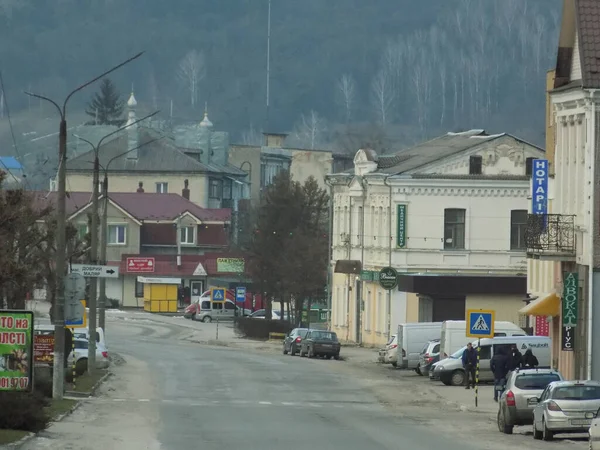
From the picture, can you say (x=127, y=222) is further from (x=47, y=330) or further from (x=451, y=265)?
(x=47, y=330)

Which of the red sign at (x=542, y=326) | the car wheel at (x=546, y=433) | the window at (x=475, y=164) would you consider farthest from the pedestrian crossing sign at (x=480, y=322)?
the window at (x=475, y=164)

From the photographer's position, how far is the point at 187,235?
123562 millimetres

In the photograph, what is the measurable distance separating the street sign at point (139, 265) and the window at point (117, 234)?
716 cm

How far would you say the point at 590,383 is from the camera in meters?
31.5

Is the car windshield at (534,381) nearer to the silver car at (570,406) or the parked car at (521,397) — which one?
the parked car at (521,397)

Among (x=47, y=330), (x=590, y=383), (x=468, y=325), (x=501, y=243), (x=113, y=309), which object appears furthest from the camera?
(x=113, y=309)

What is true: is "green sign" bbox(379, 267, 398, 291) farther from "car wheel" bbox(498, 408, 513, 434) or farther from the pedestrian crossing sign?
"car wheel" bbox(498, 408, 513, 434)

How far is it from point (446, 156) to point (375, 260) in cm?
644

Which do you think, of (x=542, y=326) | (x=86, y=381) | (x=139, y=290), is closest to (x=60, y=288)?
(x=86, y=381)

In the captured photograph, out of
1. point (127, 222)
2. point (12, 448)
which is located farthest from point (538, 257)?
point (127, 222)

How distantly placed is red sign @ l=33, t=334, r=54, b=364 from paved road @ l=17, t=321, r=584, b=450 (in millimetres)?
1818

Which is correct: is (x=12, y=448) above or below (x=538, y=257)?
below

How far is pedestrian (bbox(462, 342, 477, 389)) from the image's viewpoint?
48094 mm

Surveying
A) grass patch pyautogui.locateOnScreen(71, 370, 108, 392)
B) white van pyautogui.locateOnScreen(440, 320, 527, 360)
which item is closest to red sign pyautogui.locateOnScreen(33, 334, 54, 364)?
grass patch pyautogui.locateOnScreen(71, 370, 108, 392)
